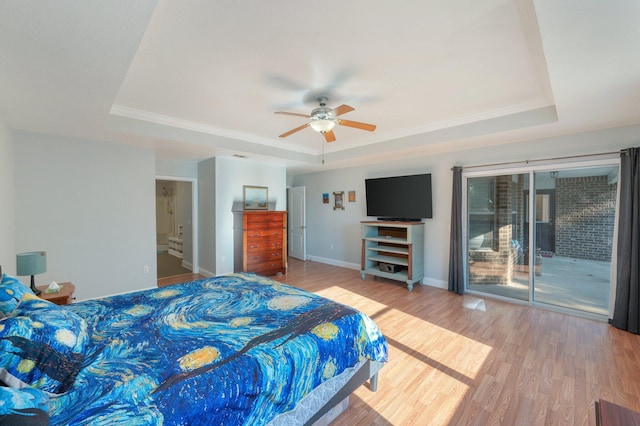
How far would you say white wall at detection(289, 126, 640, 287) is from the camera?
3.46 meters

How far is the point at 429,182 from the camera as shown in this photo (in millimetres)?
4793

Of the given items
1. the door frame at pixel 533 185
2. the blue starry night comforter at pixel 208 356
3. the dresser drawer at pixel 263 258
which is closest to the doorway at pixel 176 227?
the dresser drawer at pixel 263 258

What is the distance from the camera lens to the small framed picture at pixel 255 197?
5699 mm

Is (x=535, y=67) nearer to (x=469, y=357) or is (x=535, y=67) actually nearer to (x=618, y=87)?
(x=618, y=87)

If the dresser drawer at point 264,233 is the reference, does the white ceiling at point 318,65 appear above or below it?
above

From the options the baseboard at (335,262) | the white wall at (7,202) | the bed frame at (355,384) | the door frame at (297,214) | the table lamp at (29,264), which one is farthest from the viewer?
the door frame at (297,214)

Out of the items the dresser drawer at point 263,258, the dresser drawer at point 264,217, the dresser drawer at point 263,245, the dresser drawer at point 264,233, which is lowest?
the dresser drawer at point 263,258

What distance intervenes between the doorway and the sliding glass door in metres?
5.39

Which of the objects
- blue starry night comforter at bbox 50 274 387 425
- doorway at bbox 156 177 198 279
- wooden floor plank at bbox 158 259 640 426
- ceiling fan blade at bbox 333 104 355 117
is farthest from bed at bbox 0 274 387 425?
doorway at bbox 156 177 198 279

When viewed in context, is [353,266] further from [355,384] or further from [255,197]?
[355,384]

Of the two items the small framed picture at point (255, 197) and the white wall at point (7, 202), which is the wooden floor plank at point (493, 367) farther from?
the white wall at point (7, 202)

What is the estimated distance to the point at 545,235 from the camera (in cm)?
388

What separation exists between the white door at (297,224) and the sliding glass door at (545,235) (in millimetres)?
3813

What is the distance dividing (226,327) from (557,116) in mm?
3820
